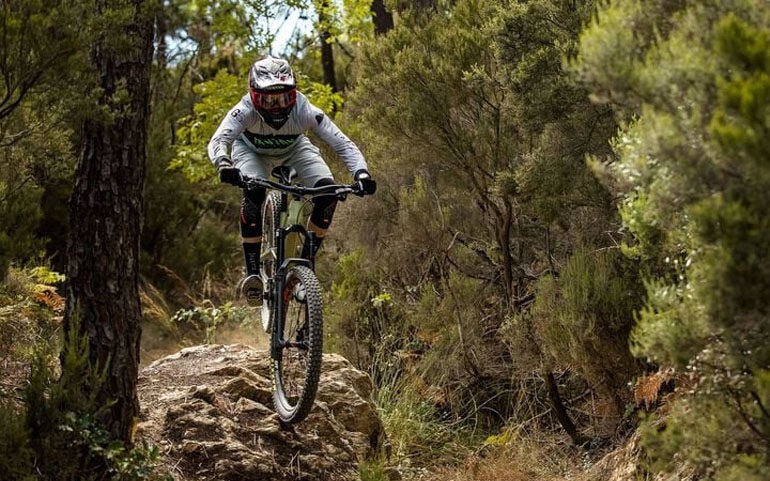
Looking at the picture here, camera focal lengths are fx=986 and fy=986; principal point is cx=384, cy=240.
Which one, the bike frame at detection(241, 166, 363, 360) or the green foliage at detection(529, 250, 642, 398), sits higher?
the bike frame at detection(241, 166, 363, 360)

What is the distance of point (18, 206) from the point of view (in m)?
7.94

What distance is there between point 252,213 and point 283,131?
67cm

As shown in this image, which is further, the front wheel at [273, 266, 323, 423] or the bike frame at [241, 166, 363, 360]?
the bike frame at [241, 166, 363, 360]

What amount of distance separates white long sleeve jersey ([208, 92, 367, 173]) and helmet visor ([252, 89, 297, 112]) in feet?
0.50

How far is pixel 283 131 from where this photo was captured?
682 centimetres

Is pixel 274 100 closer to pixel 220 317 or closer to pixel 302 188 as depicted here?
pixel 302 188

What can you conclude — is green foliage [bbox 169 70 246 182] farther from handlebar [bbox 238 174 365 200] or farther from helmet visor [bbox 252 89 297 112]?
handlebar [bbox 238 174 365 200]

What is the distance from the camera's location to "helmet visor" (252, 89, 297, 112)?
649 cm

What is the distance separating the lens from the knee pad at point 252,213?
23.1 ft

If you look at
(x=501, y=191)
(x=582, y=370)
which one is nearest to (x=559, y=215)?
(x=501, y=191)

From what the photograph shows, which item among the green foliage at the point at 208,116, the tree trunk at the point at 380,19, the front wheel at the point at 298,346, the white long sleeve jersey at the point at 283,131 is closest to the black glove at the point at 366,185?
the white long sleeve jersey at the point at 283,131

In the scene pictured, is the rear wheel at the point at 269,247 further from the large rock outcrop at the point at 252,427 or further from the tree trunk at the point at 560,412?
the tree trunk at the point at 560,412

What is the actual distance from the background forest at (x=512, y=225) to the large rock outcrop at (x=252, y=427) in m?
0.33

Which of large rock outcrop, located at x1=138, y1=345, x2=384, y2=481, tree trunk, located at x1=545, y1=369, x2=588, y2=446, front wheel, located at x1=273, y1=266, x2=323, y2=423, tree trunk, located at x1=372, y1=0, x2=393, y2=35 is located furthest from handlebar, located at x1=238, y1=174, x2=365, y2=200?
tree trunk, located at x1=372, y1=0, x2=393, y2=35
